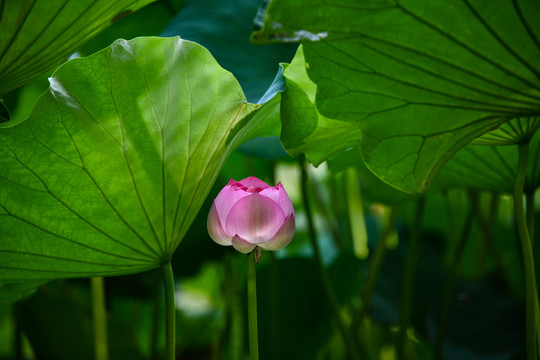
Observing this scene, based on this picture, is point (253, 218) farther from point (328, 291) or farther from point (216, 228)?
point (328, 291)

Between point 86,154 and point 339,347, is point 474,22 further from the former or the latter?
point 339,347

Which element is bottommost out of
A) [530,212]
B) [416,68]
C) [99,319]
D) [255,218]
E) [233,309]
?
[233,309]

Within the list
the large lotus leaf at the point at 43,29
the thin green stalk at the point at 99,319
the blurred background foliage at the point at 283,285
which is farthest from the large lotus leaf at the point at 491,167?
the thin green stalk at the point at 99,319

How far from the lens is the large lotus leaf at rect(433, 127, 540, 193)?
620 mm

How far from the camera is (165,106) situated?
19.1 inches

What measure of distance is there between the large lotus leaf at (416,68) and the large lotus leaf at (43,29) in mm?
238

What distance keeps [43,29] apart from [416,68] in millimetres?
361

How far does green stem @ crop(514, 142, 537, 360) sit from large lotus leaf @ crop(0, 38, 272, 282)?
0.26 metres

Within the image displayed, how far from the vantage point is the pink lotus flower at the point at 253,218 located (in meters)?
0.45

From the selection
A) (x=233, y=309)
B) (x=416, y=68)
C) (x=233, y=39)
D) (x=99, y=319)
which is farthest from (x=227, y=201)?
(x=233, y=309)

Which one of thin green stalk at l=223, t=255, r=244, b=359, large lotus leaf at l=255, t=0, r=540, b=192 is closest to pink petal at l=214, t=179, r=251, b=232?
large lotus leaf at l=255, t=0, r=540, b=192

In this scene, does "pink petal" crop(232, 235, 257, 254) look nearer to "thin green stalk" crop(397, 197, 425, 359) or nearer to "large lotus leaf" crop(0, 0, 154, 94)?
"large lotus leaf" crop(0, 0, 154, 94)

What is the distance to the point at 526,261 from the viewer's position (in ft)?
1.58

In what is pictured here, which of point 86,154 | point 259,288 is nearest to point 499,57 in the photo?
point 86,154
